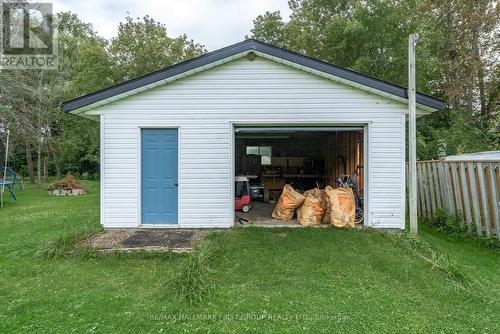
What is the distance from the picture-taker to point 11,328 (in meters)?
2.78

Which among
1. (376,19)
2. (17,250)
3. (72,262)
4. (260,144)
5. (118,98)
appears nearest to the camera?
(72,262)

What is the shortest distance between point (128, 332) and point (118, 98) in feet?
14.7

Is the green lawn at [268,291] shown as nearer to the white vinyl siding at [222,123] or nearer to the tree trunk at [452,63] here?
the white vinyl siding at [222,123]

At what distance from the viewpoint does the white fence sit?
5086 mm

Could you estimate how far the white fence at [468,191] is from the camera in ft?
16.7

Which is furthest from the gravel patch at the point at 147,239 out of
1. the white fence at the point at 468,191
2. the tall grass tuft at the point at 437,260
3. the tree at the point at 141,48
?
the tree at the point at 141,48

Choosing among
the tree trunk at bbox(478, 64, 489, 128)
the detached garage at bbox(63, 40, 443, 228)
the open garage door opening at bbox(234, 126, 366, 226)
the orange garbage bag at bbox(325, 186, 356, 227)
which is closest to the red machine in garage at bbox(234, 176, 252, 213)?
the open garage door opening at bbox(234, 126, 366, 226)

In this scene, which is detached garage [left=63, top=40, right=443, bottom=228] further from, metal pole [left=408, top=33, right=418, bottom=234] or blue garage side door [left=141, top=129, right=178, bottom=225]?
metal pole [left=408, top=33, right=418, bottom=234]

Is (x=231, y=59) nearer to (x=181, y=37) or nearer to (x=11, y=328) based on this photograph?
(x=11, y=328)

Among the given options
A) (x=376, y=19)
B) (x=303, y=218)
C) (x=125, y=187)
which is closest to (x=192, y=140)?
(x=125, y=187)

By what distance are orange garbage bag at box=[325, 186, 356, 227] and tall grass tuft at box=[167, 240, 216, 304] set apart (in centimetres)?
302

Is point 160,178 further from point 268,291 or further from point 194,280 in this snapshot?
point 268,291

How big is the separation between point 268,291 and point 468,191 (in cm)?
450

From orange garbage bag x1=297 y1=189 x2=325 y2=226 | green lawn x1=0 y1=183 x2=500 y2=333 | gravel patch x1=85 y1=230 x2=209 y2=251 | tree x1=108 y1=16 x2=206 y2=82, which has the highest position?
tree x1=108 y1=16 x2=206 y2=82
